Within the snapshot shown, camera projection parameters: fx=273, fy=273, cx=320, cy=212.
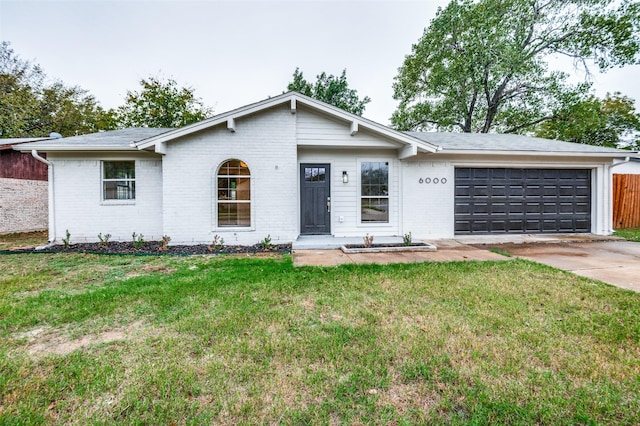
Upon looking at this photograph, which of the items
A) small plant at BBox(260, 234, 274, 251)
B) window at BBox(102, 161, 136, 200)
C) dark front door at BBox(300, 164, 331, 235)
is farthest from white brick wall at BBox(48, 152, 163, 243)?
dark front door at BBox(300, 164, 331, 235)

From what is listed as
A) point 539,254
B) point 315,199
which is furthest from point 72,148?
point 539,254

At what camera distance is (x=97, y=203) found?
7891 mm

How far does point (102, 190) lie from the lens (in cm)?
793

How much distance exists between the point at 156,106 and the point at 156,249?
19050 mm

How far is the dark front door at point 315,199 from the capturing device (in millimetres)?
8352

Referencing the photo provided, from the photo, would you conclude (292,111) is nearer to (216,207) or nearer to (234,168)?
(234,168)

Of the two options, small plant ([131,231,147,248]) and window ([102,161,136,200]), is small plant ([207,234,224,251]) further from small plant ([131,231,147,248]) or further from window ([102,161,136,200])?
window ([102,161,136,200])

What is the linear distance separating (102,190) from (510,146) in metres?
12.6

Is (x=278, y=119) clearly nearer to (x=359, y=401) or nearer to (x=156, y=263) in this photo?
(x=156, y=263)

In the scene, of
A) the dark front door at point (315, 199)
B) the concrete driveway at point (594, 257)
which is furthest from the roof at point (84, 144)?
the concrete driveway at point (594, 257)

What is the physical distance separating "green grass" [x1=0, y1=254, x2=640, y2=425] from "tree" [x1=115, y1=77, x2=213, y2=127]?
2045 centimetres

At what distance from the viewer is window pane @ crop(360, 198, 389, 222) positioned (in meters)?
8.54

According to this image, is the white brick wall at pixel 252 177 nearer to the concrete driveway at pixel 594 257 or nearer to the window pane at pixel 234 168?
the window pane at pixel 234 168

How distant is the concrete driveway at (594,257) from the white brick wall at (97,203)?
32.2 feet
